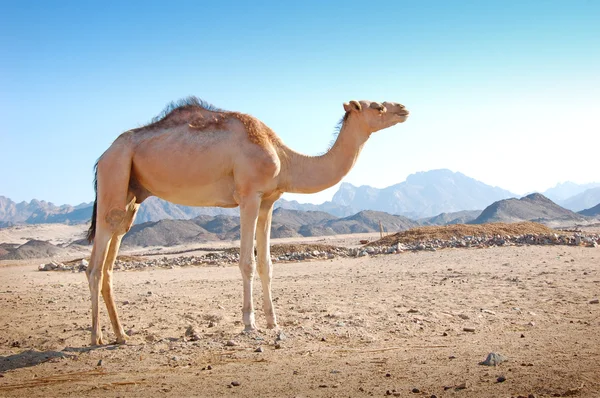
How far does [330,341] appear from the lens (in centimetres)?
785

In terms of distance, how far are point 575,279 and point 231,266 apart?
1479 cm

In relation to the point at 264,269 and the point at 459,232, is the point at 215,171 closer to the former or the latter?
the point at 264,269

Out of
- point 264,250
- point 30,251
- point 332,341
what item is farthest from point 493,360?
point 30,251

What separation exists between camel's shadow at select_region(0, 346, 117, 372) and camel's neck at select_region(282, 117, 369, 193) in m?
3.96

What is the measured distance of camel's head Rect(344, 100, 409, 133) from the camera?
366 inches

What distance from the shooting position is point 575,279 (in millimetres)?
12859

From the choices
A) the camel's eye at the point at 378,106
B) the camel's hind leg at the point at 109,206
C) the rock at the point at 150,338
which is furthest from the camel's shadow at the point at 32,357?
the camel's eye at the point at 378,106

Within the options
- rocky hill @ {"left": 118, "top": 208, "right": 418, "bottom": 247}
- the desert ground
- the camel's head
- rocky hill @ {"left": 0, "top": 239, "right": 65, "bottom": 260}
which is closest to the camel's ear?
the camel's head

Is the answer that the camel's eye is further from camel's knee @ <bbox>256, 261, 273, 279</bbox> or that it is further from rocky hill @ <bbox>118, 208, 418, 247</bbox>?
rocky hill @ <bbox>118, 208, 418, 247</bbox>

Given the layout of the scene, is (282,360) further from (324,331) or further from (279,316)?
(279,316)

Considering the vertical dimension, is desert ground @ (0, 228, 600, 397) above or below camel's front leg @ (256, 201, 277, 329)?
below

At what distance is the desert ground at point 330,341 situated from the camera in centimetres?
558

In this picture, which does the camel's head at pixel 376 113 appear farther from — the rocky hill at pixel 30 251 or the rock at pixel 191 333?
the rocky hill at pixel 30 251

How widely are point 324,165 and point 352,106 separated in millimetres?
1153
